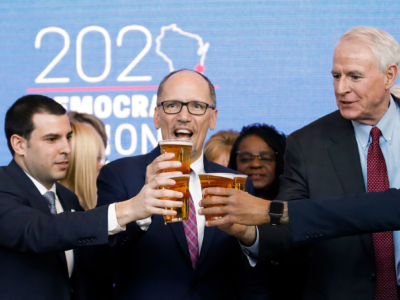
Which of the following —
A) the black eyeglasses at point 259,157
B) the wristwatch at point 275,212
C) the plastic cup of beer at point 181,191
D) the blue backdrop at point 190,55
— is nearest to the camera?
the plastic cup of beer at point 181,191

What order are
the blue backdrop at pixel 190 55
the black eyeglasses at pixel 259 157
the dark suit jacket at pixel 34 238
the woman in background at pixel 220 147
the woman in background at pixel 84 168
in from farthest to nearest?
the blue backdrop at pixel 190 55 → the woman in background at pixel 220 147 → the black eyeglasses at pixel 259 157 → the woman in background at pixel 84 168 → the dark suit jacket at pixel 34 238

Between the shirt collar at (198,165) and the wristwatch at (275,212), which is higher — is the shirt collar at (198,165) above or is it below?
above

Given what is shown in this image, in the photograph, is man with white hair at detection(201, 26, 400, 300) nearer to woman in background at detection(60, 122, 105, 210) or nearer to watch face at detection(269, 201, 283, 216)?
watch face at detection(269, 201, 283, 216)

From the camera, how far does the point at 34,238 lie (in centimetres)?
239

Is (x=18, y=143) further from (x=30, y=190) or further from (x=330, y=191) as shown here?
(x=330, y=191)

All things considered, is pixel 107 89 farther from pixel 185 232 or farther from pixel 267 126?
pixel 185 232

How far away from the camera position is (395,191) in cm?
257

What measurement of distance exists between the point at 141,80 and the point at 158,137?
1.58 ft

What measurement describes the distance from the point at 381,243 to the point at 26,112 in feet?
5.78

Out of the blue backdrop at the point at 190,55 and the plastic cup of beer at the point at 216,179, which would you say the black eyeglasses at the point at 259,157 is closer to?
the blue backdrop at the point at 190,55

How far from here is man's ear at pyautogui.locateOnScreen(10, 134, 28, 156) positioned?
2986mm

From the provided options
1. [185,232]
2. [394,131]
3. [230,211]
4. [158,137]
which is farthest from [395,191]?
[158,137]

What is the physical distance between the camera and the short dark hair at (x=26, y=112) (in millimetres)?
3011

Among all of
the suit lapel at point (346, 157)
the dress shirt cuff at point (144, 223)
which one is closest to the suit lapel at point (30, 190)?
the dress shirt cuff at point (144, 223)
